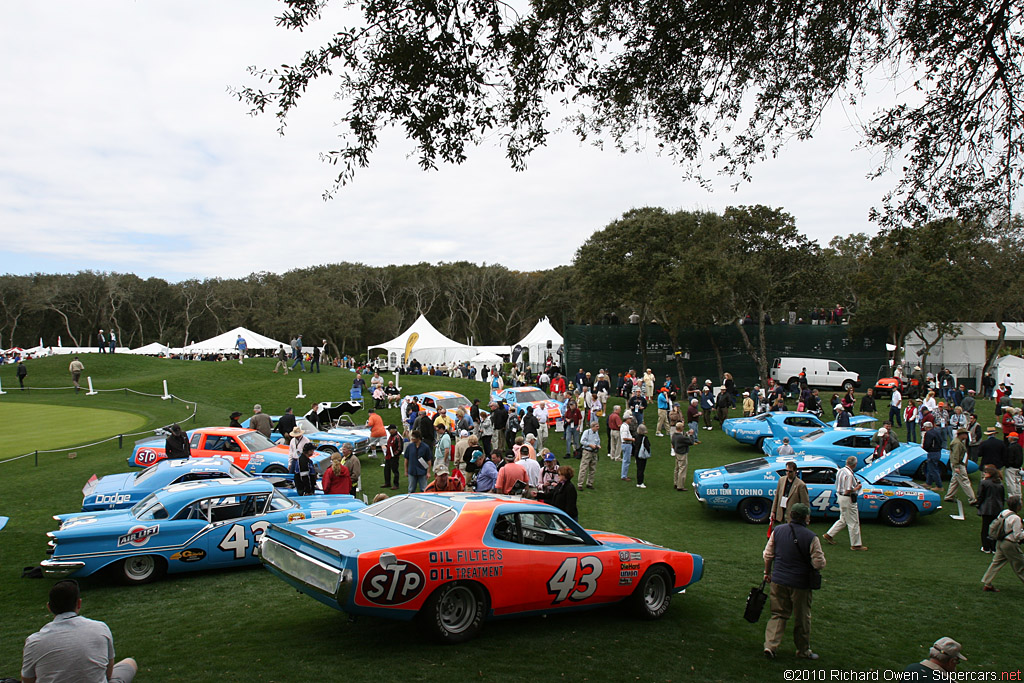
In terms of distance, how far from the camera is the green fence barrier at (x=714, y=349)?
37.9 metres

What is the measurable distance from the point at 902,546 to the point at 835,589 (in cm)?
352

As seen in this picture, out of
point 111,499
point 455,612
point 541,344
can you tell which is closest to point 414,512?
point 455,612

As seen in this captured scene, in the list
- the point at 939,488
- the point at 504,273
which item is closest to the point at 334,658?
the point at 939,488

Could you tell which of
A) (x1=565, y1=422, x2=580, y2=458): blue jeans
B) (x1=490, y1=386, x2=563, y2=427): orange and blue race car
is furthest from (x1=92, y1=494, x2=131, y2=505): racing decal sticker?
(x1=490, y1=386, x2=563, y2=427): orange and blue race car

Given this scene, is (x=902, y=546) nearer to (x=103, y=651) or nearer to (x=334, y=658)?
(x=334, y=658)

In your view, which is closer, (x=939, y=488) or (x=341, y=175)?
(x=341, y=175)

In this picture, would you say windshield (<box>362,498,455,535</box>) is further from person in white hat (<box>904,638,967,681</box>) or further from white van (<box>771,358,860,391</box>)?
white van (<box>771,358,860,391</box>)

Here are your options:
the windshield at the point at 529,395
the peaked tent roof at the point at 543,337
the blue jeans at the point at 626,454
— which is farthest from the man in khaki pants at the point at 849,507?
the peaked tent roof at the point at 543,337

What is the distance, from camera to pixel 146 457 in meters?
16.6

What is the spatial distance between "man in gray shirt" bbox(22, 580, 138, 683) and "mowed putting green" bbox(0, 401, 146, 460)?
17.8m

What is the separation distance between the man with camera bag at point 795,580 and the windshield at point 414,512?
10.3ft

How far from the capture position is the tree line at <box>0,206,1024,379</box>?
3362 cm

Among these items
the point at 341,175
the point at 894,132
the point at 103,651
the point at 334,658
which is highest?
the point at 894,132

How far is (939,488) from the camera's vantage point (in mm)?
15531
